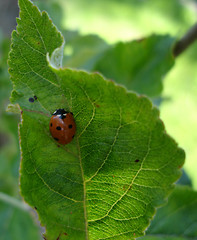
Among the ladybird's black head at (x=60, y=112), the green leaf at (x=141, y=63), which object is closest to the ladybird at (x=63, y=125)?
the ladybird's black head at (x=60, y=112)

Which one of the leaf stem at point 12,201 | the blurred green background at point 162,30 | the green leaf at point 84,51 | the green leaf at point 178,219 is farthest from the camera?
the blurred green background at point 162,30

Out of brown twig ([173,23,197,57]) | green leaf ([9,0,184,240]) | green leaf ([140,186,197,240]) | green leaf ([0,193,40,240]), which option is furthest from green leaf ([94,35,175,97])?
green leaf ([0,193,40,240])

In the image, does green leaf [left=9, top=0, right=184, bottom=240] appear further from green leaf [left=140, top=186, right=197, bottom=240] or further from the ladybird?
green leaf [left=140, top=186, right=197, bottom=240]

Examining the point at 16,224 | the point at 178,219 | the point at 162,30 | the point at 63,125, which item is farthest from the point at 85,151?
the point at 162,30

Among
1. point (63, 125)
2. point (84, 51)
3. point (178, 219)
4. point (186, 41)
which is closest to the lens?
point (63, 125)

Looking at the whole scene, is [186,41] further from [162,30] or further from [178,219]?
[162,30]

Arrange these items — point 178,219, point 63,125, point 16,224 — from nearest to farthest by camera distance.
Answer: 1. point 63,125
2. point 178,219
3. point 16,224

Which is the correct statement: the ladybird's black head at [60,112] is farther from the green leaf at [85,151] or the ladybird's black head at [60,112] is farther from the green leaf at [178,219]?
the green leaf at [178,219]
